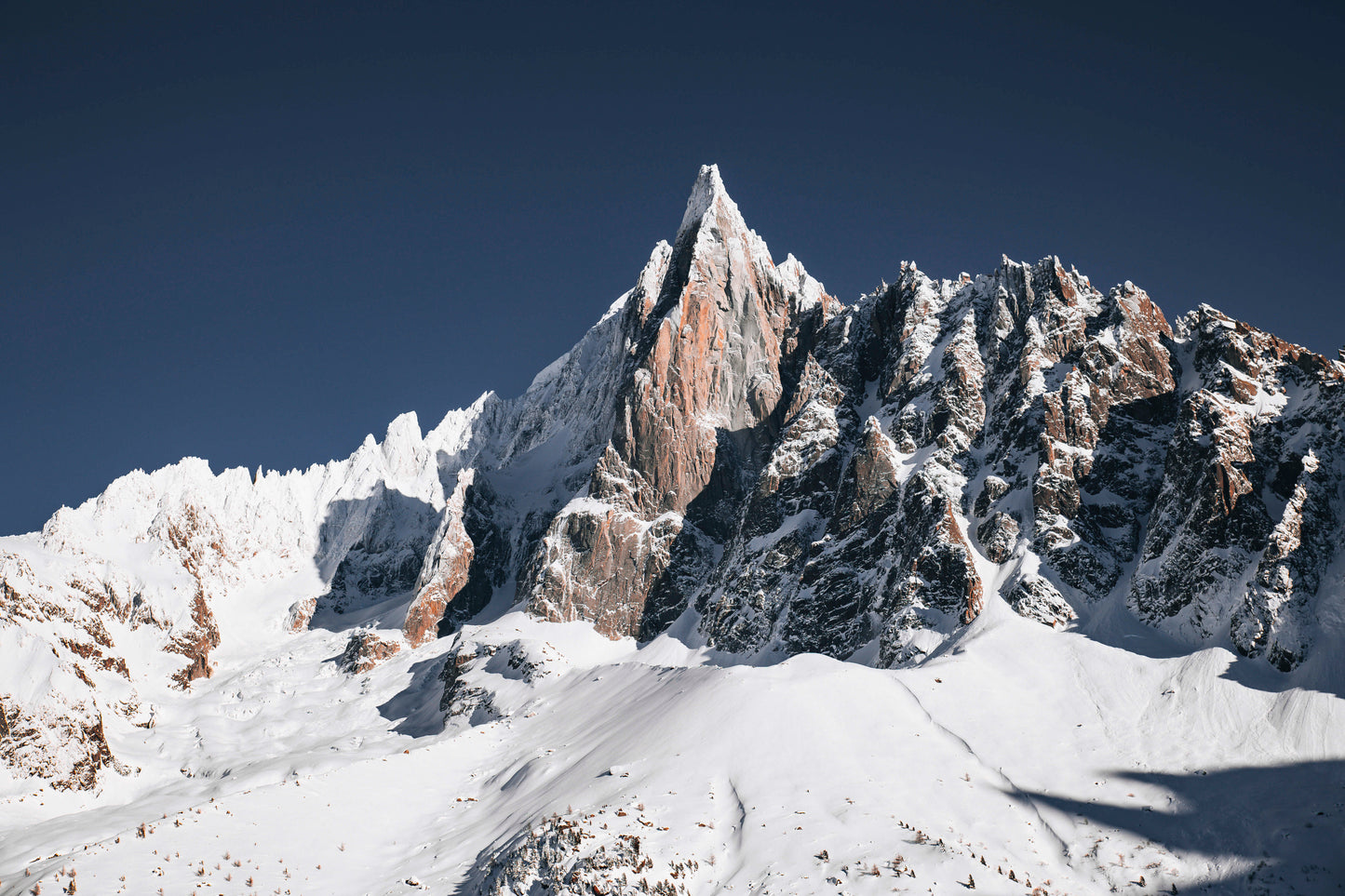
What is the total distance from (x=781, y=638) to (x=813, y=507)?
23030 mm

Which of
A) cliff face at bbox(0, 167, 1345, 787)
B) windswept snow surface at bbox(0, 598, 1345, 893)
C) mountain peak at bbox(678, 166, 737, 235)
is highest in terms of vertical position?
mountain peak at bbox(678, 166, 737, 235)

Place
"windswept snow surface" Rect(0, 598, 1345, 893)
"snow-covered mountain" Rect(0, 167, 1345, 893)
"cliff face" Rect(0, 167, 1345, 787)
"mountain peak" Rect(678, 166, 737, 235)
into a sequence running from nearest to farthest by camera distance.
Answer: "windswept snow surface" Rect(0, 598, 1345, 893) → "snow-covered mountain" Rect(0, 167, 1345, 893) → "cliff face" Rect(0, 167, 1345, 787) → "mountain peak" Rect(678, 166, 737, 235)

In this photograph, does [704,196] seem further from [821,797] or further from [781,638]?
[821,797]

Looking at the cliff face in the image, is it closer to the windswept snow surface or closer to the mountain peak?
the mountain peak

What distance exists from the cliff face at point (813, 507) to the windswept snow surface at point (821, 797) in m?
10.5

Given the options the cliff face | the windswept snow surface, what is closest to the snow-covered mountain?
the windswept snow surface

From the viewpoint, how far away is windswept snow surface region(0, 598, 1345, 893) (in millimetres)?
32219

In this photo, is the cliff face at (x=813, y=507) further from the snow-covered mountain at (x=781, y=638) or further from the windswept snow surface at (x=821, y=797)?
the windswept snow surface at (x=821, y=797)

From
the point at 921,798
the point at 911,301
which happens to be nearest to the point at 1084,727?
the point at 921,798

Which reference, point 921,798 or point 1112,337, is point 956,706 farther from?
point 1112,337

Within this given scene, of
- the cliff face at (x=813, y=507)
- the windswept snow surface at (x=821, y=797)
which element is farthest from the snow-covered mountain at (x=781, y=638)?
the cliff face at (x=813, y=507)

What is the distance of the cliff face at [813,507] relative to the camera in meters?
69.8

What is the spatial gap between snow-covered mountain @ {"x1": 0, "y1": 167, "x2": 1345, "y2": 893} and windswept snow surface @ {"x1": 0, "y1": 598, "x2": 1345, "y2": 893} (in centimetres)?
26

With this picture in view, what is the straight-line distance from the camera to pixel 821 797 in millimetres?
36938
